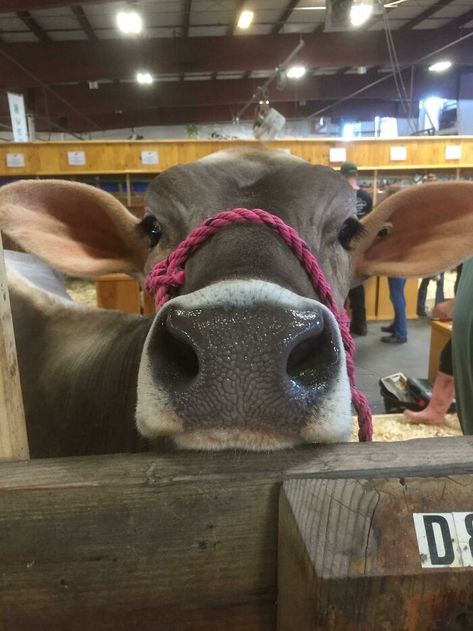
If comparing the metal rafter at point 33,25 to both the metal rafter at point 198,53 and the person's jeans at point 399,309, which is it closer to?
the metal rafter at point 198,53

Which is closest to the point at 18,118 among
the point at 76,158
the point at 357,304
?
the point at 76,158

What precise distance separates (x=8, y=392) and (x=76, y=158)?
1005 centimetres

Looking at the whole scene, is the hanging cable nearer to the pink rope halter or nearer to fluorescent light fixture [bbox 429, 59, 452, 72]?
fluorescent light fixture [bbox 429, 59, 452, 72]

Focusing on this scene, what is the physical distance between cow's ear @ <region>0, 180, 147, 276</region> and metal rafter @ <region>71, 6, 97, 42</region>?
1201 cm

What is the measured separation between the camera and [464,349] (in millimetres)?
2303

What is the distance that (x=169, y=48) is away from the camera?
13672 mm

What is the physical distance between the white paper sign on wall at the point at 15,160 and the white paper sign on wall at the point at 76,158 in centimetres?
85

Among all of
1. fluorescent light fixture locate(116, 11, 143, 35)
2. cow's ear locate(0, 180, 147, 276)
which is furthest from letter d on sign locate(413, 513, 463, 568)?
fluorescent light fixture locate(116, 11, 143, 35)

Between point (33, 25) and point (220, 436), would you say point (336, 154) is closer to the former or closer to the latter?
point (33, 25)

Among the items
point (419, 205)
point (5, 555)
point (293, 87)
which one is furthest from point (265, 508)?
point (293, 87)

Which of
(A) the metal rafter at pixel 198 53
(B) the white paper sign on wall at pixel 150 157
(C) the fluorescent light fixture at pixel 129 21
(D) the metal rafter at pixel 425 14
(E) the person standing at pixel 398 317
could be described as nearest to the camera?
(E) the person standing at pixel 398 317

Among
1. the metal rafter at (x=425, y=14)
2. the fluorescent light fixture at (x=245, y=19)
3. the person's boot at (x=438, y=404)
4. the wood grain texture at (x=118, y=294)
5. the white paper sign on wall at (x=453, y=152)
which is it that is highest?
the metal rafter at (x=425, y=14)

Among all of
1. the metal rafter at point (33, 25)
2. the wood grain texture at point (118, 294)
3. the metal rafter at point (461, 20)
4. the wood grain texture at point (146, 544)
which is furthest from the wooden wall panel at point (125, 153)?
the wood grain texture at point (146, 544)

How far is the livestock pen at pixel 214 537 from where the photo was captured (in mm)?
719
